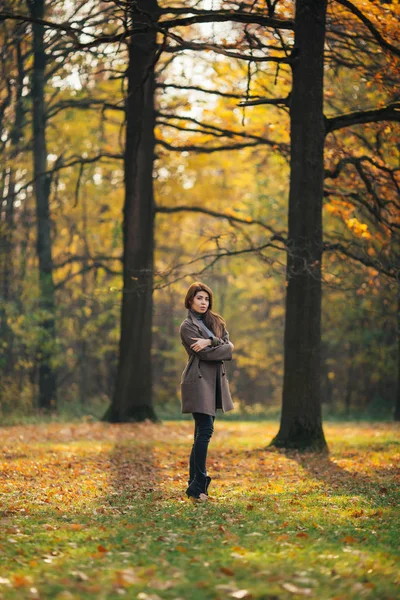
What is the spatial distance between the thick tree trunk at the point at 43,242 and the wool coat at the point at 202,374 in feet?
44.4

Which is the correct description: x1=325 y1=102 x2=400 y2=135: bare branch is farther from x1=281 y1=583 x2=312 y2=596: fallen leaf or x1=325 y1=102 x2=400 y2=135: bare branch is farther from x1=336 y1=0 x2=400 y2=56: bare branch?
x1=281 y1=583 x2=312 y2=596: fallen leaf

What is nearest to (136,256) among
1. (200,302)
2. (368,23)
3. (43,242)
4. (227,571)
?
(43,242)

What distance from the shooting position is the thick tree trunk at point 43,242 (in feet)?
69.3

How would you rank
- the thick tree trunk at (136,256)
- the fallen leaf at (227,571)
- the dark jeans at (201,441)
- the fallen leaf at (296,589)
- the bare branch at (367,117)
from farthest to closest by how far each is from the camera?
the thick tree trunk at (136,256) < the bare branch at (367,117) < the dark jeans at (201,441) < the fallen leaf at (227,571) < the fallen leaf at (296,589)

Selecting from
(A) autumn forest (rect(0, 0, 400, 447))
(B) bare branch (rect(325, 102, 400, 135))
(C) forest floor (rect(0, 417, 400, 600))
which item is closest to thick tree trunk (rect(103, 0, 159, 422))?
→ (A) autumn forest (rect(0, 0, 400, 447))

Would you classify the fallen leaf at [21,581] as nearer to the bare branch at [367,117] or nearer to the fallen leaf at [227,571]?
the fallen leaf at [227,571]

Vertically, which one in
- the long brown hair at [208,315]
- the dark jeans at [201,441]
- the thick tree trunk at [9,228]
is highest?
the thick tree trunk at [9,228]

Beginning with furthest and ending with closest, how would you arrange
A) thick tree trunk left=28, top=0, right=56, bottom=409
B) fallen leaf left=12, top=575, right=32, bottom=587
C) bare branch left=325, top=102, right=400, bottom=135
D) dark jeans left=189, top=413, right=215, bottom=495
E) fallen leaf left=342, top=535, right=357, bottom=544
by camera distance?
thick tree trunk left=28, top=0, right=56, bottom=409, bare branch left=325, top=102, right=400, bottom=135, dark jeans left=189, top=413, right=215, bottom=495, fallen leaf left=342, top=535, right=357, bottom=544, fallen leaf left=12, top=575, right=32, bottom=587

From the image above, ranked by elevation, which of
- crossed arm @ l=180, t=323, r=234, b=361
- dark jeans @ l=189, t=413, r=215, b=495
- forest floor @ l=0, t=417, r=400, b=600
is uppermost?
crossed arm @ l=180, t=323, r=234, b=361

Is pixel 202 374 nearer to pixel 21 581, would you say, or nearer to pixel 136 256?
pixel 21 581

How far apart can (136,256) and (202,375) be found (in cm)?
962

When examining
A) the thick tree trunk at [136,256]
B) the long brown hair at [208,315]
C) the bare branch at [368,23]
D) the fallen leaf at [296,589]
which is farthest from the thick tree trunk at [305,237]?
the fallen leaf at [296,589]

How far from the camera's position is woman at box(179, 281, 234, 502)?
8016 mm

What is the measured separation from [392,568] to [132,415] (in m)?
12.5
